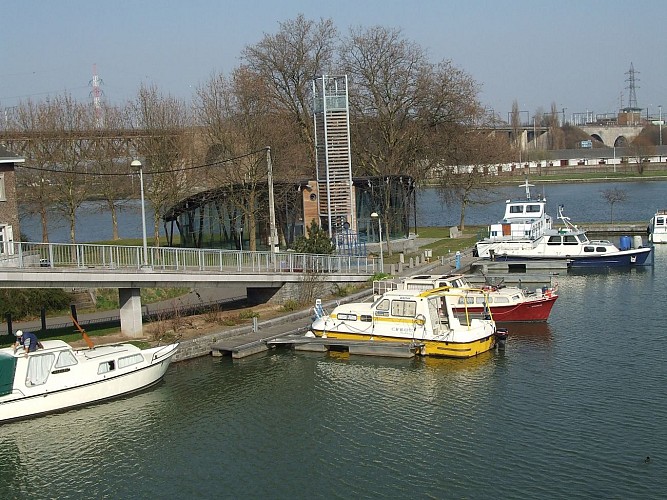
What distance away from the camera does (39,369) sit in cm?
2595

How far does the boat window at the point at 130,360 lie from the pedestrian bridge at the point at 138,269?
14.6 ft

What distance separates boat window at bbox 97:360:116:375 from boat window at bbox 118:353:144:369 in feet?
0.79

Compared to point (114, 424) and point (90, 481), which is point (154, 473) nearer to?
point (90, 481)

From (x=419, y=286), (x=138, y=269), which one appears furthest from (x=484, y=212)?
(x=138, y=269)

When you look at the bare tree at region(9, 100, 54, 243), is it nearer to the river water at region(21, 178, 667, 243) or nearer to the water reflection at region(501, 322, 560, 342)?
the river water at region(21, 178, 667, 243)

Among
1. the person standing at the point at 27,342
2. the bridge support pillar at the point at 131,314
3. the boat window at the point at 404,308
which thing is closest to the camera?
the person standing at the point at 27,342

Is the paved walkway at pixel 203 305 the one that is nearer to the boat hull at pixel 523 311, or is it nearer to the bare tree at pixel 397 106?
the boat hull at pixel 523 311

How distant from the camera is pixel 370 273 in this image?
4591cm

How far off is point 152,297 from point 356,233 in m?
17.5

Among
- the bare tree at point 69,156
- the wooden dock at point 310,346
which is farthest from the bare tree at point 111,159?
the wooden dock at point 310,346

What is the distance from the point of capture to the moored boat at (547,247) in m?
55.2

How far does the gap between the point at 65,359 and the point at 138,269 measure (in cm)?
688

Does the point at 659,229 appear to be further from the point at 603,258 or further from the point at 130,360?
the point at 130,360

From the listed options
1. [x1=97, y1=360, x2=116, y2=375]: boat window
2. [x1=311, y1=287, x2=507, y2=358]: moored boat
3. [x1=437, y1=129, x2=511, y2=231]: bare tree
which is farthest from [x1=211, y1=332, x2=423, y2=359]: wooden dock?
[x1=437, y1=129, x2=511, y2=231]: bare tree
